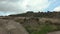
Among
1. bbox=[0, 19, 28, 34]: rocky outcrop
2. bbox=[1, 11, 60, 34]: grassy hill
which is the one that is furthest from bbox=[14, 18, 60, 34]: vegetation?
bbox=[0, 19, 28, 34]: rocky outcrop

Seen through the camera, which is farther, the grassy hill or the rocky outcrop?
the grassy hill

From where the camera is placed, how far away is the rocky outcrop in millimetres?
8155

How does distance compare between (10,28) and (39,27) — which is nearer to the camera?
(10,28)

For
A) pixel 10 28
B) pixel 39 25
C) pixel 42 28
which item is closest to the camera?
pixel 10 28

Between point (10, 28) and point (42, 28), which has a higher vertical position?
point (10, 28)

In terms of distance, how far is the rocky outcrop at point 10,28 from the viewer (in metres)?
8.16

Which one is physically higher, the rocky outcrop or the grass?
the rocky outcrop

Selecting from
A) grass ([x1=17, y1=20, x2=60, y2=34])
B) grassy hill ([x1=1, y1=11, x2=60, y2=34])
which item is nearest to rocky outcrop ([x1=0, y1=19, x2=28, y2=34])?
grass ([x1=17, y1=20, x2=60, y2=34])

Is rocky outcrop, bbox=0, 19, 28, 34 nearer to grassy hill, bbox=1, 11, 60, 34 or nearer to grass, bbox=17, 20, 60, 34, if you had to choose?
grass, bbox=17, 20, 60, 34

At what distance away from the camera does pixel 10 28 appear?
327 inches

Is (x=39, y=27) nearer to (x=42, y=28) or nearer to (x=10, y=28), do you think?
(x=42, y=28)

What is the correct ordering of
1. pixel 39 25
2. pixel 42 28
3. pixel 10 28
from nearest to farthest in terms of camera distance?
1. pixel 10 28
2. pixel 42 28
3. pixel 39 25

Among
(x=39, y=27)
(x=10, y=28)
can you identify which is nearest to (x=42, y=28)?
(x=39, y=27)

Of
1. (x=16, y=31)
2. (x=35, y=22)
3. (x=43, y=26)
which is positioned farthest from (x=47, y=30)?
(x=16, y=31)
